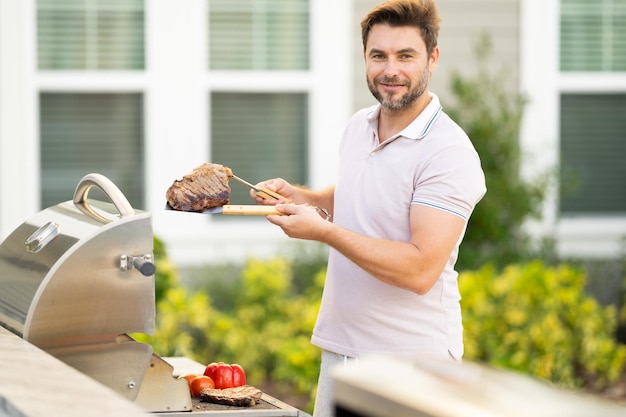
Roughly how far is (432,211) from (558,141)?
17.0 ft

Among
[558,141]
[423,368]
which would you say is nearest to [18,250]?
[423,368]

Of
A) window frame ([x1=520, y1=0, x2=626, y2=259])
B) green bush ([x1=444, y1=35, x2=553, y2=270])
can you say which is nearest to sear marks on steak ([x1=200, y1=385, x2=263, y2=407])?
green bush ([x1=444, y1=35, x2=553, y2=270])

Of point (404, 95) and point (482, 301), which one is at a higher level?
point (404, 95)

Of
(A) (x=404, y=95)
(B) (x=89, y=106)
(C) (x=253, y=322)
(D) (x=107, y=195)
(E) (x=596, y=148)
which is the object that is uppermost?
(B) (x=89, y=106)

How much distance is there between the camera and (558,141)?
8.01 metres

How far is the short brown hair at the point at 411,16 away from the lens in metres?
3.18

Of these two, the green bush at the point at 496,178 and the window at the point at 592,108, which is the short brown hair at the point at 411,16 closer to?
the green bush at the point at 496,178

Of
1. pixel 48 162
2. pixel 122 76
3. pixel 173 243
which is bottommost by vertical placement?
pixel 173 243

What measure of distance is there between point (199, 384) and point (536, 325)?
4.02 metres

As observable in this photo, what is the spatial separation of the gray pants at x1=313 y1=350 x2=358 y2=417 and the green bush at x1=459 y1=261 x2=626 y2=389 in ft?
10.8

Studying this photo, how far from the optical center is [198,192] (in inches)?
125

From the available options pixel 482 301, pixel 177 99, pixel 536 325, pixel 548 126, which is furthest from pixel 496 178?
pixel 177 99

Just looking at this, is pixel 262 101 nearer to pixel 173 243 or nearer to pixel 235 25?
pixel 235 25

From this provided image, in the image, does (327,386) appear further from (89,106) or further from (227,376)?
(89,106)
